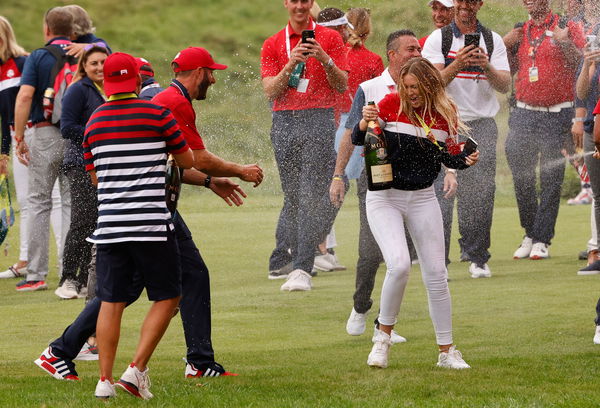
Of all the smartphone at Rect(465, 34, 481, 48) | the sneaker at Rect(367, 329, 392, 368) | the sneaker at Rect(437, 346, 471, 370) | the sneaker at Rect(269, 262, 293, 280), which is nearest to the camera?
the sneaker at Rect(437, 346, 471, 370)

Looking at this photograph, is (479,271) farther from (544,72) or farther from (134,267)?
(134,267)

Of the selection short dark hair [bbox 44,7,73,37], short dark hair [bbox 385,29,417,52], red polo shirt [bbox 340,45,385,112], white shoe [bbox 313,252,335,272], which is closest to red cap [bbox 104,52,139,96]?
short dark hair [bbox 385,29,417,52]

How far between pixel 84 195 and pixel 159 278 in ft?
12.3

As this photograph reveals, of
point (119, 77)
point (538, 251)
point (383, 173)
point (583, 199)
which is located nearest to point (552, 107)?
point (538, 251)

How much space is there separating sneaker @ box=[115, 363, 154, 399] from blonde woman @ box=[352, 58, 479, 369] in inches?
57.8

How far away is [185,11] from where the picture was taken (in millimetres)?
40781

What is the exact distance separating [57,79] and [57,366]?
431 cm

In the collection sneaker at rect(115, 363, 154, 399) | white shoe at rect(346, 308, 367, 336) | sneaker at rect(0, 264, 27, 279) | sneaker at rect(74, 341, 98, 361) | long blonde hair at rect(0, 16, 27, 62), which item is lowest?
sneaker at rect(0, 264, 27, 279)

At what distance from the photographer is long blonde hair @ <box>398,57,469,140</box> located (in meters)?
7.07

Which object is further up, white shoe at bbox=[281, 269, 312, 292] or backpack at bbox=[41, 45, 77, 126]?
backpack at bbox=[41, 45, 77, 126]

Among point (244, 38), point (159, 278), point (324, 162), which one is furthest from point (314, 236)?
point (244, 38)

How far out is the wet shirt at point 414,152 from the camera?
7.07 m

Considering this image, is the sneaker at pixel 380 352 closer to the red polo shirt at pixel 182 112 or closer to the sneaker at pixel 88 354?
the red polo shirt at pixel 182 112

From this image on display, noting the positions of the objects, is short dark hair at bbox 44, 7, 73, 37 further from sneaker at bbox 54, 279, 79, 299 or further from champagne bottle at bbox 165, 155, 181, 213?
champagne bottle at bbox 165, 155, 181, 213
